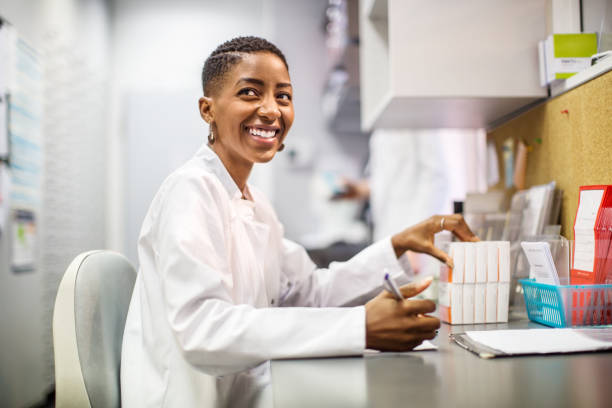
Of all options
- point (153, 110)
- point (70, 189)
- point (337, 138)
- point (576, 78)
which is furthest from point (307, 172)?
point (576, 78)

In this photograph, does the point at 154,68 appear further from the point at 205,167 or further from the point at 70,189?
the point at 205,167

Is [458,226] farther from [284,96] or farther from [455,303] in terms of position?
[284,96]

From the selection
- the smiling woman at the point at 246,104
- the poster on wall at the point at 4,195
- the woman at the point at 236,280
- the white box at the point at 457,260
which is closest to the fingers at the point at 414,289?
the woman at the point at 236,280

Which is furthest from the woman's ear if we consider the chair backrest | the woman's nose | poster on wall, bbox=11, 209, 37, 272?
poster on wall, bbox=11, 209, 37, 272

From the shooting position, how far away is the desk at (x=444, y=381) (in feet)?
1.82

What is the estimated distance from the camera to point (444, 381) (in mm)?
626

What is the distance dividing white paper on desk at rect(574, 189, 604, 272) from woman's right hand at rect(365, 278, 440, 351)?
→ 1.31 feet

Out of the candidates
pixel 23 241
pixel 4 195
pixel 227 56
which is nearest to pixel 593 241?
pixel 227 56

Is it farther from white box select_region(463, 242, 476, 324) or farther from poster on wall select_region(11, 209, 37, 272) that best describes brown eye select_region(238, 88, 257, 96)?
poster on wall select_region(11, 209, 37, 272)

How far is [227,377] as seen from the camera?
3.05 feet

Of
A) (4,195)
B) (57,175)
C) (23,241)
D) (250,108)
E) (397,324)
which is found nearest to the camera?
(397,324)

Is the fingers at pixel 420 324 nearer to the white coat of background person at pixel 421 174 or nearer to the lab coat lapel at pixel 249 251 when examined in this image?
the lab coat lapel at pixel 249 251

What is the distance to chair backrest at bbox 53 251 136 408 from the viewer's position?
0.87 metres

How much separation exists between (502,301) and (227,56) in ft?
2.45
